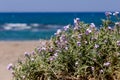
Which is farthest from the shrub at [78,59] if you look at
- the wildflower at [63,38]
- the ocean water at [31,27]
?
the ocean water at [31,27]

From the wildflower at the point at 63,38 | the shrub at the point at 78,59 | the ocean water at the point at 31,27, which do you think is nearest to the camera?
the shrub at the point at 78,59

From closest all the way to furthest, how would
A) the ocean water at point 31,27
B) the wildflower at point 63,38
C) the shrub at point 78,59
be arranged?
the shrub at point 78,59 < the wildflower at point 63,38 < the ocean water at point 31,27

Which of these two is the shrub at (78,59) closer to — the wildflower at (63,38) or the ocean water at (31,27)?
the wildflower at (63,38)

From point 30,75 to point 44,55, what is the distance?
0.21 m

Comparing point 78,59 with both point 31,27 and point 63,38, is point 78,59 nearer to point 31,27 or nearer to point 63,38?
point 63,38

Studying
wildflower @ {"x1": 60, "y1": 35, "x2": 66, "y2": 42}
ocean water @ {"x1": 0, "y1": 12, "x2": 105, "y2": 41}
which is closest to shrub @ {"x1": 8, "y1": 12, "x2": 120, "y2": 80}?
wildflower @ {"x1": 60, "y1": 35, "x2": 66, "y2": 42}

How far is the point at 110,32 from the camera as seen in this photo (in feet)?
12.5

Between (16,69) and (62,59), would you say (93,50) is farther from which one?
(16,69)

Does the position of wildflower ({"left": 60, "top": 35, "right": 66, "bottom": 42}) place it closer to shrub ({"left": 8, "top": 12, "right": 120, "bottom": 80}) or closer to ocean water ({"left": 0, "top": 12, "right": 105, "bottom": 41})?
shrub ({"left": 8, "top": 12, "right": 120, "bottom": 80})

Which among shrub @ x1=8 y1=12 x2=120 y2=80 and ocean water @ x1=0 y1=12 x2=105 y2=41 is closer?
shrub @ x1=8 y1=12 x2=120 y2=80

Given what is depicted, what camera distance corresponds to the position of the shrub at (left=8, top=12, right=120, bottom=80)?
11.5 ft

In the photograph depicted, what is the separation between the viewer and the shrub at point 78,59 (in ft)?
11.5

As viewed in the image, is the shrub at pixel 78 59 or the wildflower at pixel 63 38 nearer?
the shrub at pixel 78 59

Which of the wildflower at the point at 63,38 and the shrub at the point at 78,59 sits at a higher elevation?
the wildflower at the point at 63,38
